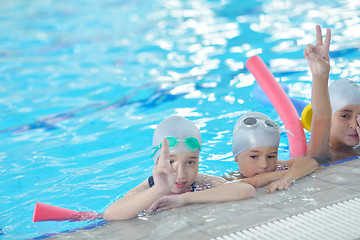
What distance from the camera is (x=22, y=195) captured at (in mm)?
4648

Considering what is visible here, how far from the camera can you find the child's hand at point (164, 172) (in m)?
2.63

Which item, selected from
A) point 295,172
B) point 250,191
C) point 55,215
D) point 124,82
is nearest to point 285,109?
point 295,172

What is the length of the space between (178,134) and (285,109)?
4.64 ft

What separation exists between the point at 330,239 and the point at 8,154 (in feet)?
14.4

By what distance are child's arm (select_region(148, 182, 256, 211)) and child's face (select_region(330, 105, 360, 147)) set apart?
1.22 m

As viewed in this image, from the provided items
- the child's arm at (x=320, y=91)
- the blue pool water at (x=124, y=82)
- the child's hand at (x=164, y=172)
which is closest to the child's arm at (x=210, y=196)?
the child's hand at (x=164, y=172)

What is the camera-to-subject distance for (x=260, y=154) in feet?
11.5

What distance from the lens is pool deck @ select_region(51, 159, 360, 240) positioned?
2.67 metres

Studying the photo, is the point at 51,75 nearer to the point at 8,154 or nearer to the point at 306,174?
the point at 8,154

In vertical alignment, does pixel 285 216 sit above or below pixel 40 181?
below

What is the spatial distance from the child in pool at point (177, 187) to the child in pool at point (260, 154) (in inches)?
13.4

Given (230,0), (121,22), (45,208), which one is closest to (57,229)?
(45,208)

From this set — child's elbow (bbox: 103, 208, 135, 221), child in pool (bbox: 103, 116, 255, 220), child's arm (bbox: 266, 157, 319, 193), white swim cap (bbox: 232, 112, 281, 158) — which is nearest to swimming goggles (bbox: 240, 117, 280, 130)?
white swim cap (bbox: 232, 112, 281, 158)

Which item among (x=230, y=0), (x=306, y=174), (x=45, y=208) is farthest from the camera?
(x=230, y=0)
